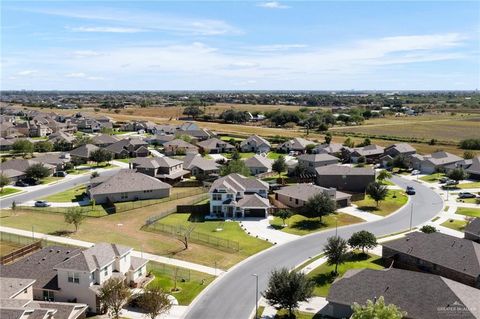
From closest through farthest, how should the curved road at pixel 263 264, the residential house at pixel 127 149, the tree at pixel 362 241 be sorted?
the curved road at pixel 263 264 < the tree at pixel 362 241 < the residential house at pixel 127 149

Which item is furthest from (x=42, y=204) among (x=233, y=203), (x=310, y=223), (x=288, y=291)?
(x=288, y=291)

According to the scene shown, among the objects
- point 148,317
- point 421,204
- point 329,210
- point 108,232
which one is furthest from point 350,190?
point 148,317

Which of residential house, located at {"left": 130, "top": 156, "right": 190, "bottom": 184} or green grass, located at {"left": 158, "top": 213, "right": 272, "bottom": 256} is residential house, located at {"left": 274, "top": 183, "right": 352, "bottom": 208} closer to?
green grass, located at {"left": 158, "top": 213, "right": 272, "bottom": 256}

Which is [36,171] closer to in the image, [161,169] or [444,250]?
[161,169]

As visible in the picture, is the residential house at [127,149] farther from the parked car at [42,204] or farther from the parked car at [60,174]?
the parked car at [42,204]

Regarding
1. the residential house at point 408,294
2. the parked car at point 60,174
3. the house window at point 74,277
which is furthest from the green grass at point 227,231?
the parked car at point 60,174

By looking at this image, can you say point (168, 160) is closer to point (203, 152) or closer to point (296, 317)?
point (203, 152)
